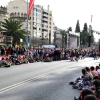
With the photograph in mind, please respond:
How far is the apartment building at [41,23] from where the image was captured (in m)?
130

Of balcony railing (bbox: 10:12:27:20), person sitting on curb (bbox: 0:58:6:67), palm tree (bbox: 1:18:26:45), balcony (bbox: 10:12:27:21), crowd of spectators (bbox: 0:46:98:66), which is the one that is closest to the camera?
person sitting on curb (bbox: 0:58:6:67)

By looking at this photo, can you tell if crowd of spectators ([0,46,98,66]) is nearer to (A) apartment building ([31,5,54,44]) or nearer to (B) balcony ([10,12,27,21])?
(B) balcony ([10,12,27,21])

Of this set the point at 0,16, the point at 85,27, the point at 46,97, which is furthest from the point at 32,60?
the point at 85,27

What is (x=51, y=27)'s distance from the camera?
151125mm

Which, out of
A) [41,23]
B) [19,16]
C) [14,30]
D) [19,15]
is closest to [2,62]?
[14,30]

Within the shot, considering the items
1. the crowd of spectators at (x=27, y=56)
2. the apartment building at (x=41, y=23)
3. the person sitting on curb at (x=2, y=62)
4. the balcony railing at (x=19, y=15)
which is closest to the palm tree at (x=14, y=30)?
the crowd of spectators at (x=27, y=56)

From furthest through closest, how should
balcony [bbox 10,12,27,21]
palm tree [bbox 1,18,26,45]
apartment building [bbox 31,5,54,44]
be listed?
apartment building [bbox 31,5,54,44], balcony [bbox 10,12,27,21], palm tree [bbox 1,18,26,45]

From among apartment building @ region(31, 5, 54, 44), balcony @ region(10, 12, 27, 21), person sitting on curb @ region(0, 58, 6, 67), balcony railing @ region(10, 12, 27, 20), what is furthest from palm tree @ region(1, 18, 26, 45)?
apartment building @ region(31, 5, 54, 44)

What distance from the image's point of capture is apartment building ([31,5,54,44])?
12950 cm

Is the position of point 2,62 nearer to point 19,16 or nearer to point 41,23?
point 19,16

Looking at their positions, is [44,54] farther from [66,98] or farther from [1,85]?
[66,98]

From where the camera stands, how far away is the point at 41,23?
139125mm

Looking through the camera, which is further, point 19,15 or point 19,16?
point 19,15

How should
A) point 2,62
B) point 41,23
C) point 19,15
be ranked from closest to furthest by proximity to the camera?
point 2,62, point 19,15, point 41,23
